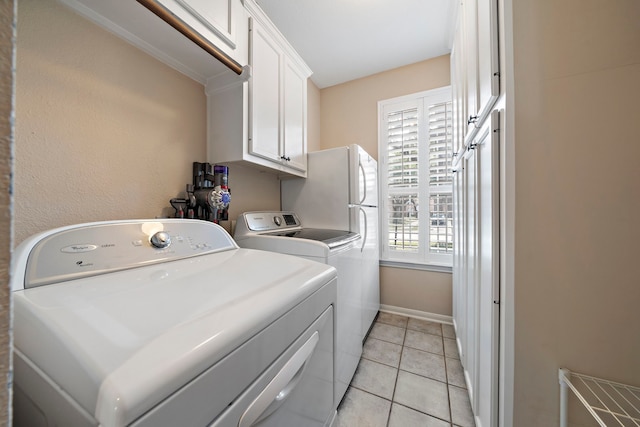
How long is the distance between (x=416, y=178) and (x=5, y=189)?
2.70 m

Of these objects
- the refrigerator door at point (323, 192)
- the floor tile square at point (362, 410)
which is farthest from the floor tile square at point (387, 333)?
the refrigerator door at point (323, 192)

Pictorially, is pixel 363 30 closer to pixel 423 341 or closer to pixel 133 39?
pixel 133 39

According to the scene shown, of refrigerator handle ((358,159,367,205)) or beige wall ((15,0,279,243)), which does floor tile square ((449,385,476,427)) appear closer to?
refrigerator handle ((358,159,367,205))

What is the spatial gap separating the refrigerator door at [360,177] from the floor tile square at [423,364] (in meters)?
1.30

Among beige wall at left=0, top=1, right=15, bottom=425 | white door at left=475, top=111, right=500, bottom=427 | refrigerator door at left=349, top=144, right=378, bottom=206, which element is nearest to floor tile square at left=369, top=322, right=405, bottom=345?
white door at left=475, top=111, right=500, bottom=427

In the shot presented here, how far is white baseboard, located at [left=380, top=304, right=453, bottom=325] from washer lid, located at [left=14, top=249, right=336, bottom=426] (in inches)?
85.9

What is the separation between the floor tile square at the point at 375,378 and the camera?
1509 millimetres

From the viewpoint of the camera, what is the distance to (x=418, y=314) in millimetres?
2436

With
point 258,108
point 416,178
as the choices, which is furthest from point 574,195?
point 416,178

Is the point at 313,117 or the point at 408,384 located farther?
the point at 313,117

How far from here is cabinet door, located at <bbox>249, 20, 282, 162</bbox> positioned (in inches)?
56.4

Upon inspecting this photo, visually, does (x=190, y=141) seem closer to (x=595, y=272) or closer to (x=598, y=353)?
(x=595, y=272)

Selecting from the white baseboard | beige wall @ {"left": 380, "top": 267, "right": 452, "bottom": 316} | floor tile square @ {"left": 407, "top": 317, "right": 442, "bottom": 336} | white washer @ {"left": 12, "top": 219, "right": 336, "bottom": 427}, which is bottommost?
floor tile square @ {"left": 407, "top": 317, "right": 442, "bottom": 336}

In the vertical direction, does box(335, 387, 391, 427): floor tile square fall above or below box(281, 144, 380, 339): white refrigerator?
below
